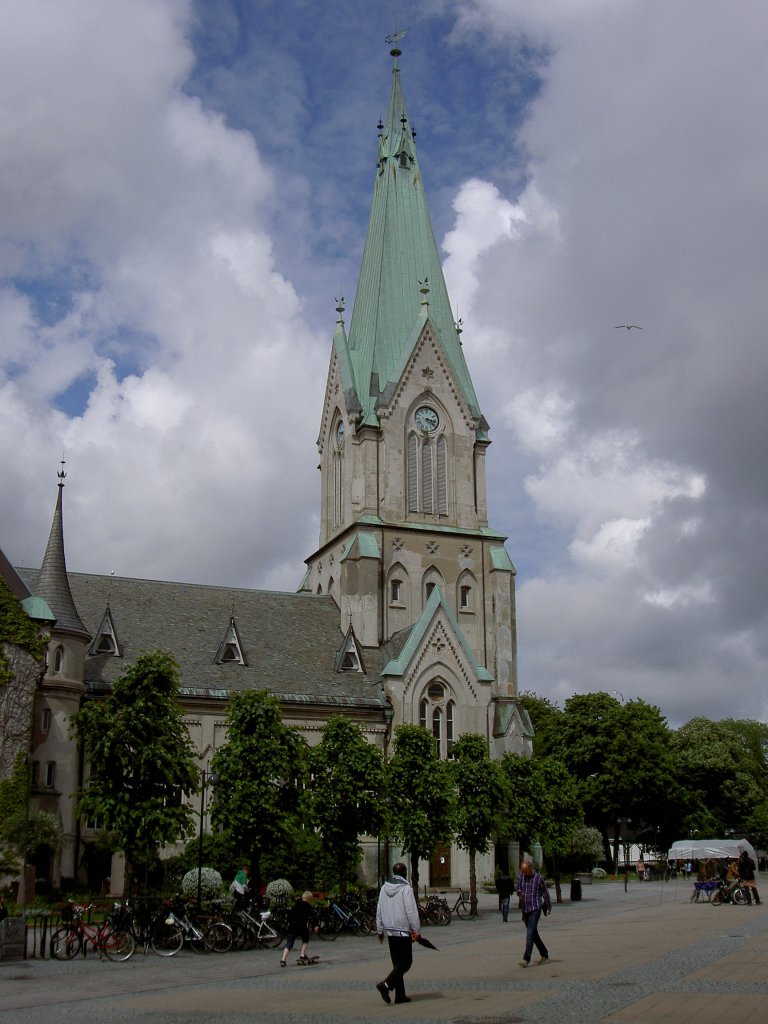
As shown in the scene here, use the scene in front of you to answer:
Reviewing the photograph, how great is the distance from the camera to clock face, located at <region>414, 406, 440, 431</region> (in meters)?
69.0

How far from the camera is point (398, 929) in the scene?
1788 cm

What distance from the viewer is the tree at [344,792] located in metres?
41.1

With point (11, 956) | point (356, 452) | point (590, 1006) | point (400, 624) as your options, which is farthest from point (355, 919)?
point (356, 452)

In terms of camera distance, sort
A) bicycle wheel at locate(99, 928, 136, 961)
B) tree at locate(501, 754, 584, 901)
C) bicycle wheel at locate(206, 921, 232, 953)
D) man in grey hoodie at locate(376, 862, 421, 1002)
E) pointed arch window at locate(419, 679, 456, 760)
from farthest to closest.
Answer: pointed arch window at locate(419, 679, 456, 760), tree at locate(501, 754, 584, 901), bicycle wheel at locate(206, 921, 232, 953), bicycle wheel at locate(99, 928, 136, 961), man in grey hoodie at locate(376, 862, 421, 1002)

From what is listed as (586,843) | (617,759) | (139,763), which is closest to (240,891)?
(139,763)

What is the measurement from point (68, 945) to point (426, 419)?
45.9 metres

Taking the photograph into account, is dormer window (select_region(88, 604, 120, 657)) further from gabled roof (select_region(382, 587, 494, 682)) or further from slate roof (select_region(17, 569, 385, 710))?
gabled roof (select_region(382, 587, 494, 682))

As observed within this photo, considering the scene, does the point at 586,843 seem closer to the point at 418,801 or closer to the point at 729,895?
the point at 729,895

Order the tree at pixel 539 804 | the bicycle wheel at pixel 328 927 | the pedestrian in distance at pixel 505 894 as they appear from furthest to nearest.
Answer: the tree at pixel 539 804, the pedestrian in distance at pixel 505 894, the bicycle wheel at pixel 328 927

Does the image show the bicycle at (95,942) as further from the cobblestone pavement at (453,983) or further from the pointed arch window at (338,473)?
the pointed arch window at (338,473)

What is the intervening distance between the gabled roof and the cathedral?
0.11 m

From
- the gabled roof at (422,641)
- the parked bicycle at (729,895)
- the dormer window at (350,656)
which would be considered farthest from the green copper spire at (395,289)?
the parked bicycle at (729,895)

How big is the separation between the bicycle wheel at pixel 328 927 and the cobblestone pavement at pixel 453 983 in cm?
58

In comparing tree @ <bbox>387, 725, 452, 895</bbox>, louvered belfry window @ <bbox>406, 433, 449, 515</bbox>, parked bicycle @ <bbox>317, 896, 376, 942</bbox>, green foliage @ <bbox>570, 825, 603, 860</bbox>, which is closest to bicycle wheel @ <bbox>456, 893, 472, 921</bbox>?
tree @ <bbox>387, 725, 452, 895</bbox>
